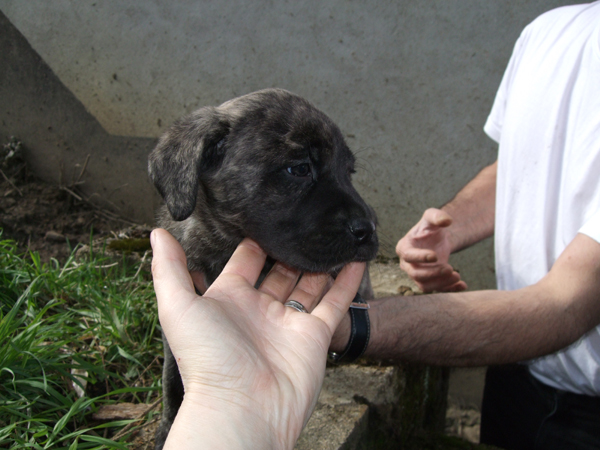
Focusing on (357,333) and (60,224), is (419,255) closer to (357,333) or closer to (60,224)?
(357,333)

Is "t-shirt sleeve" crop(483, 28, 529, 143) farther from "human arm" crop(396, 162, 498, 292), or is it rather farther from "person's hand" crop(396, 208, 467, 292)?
"person's hand" crop(396, 208, 467, 292)

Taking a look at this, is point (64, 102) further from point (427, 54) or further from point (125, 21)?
point (427, 54)

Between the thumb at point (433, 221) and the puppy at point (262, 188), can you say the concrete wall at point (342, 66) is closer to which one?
the thumb at point (433, 221)

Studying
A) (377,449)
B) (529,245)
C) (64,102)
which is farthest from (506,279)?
(64,102)

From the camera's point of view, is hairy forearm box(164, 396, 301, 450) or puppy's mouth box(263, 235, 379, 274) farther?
A: puppy's mouth box(263, 235, 379, 274)

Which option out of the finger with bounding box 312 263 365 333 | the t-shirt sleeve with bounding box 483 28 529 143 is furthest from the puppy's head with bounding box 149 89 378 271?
the t-shirt sleeve with bounding box 483 28 529 143

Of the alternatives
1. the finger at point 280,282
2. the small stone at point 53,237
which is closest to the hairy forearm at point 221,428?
the finger at point 280,282
